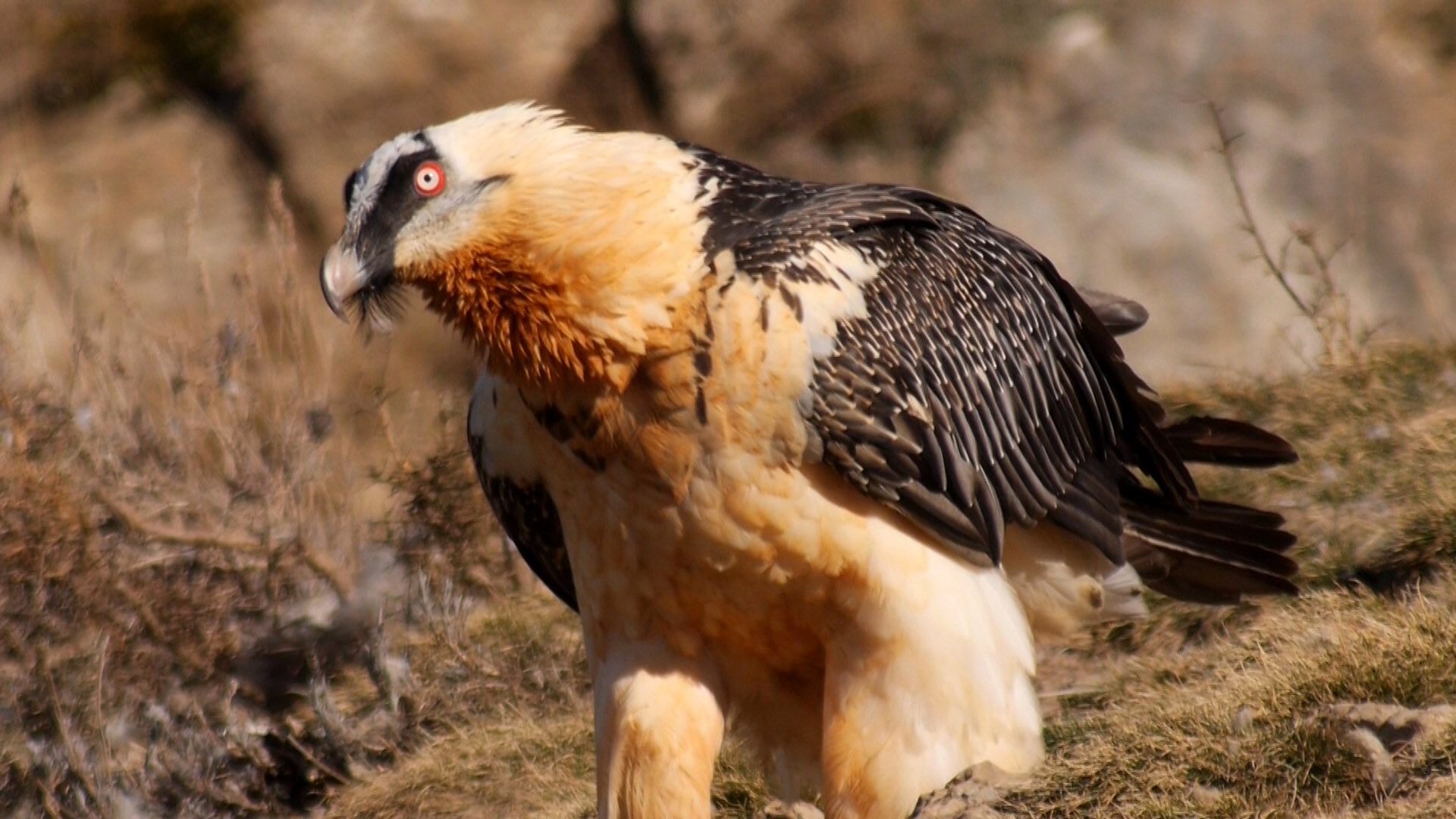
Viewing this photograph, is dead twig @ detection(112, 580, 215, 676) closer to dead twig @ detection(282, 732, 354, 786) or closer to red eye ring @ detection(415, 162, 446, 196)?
dead twig @ detection(282, 732, 354, 786)

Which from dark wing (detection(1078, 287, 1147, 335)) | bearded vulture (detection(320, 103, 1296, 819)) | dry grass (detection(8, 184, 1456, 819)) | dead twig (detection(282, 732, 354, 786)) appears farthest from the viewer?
dead twig (detection(282, 732, 354, 786))

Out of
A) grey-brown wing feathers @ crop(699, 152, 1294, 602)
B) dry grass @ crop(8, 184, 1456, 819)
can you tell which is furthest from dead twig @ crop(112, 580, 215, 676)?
grey-brown wing feathers @ crop(699, 152, 1294, 602)

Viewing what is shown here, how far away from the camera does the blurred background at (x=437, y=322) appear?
6.13 meters

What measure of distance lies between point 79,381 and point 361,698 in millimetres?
1556

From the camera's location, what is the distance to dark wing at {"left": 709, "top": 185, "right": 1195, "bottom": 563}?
4340mm

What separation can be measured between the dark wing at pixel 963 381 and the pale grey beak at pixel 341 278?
87cm

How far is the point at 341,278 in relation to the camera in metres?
4.12

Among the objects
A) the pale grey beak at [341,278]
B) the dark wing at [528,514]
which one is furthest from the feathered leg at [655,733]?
the pale grey beak at [341,278]

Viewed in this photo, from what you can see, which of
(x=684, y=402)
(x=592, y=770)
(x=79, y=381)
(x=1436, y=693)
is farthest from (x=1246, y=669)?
(x=79, y=381)

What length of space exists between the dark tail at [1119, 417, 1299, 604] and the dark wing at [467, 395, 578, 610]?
166cm

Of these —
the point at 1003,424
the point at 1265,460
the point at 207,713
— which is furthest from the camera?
the point at 207,713

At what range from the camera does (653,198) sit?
4.34 meters

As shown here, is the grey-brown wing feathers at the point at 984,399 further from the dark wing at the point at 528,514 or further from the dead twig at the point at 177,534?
the dead twig at the point at 177,534

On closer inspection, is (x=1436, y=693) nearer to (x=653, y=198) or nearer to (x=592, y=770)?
Result: (x=653, y=198)
